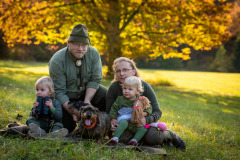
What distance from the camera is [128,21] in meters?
14.3

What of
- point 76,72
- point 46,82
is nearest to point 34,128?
point 46,82

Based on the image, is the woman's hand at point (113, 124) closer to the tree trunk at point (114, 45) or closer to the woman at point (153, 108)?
the woman at point (153, 108)

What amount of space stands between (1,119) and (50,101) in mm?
1171

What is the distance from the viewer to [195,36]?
13.1 m

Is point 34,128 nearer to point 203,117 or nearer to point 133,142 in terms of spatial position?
point 133,142

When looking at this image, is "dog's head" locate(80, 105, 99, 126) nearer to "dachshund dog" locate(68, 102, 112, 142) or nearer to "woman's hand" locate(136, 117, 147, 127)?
"dachshund dog" locate(68, 102, 112, 142)

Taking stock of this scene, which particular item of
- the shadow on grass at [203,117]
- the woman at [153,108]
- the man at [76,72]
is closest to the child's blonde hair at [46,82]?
the man at [76,72]

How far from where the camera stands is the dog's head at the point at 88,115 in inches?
129

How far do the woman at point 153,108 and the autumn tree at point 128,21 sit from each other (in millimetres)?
8984

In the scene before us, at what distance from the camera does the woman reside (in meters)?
3.68

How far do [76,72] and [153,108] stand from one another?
1.67 metres

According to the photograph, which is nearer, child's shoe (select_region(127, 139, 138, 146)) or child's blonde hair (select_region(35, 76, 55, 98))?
child's shoe (select_region(127, 139, 138, 146))

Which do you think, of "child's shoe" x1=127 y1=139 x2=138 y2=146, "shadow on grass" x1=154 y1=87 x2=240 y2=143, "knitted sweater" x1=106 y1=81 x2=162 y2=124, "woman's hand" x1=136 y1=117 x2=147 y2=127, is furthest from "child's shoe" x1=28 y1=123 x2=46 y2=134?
"shadow on grass" x1=154 y1=87 x2=240 y2=143

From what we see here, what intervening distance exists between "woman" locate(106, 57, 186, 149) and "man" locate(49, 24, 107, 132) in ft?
1.86
